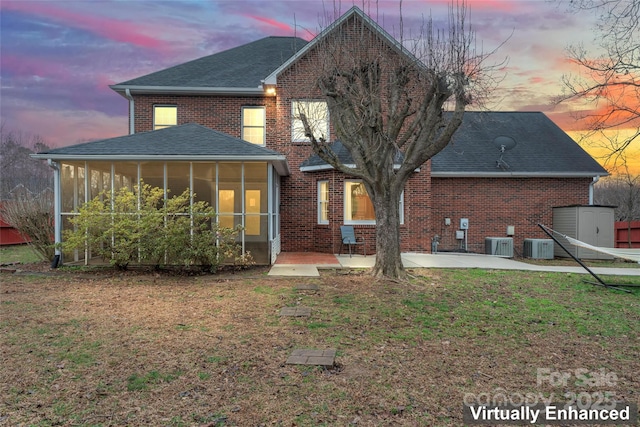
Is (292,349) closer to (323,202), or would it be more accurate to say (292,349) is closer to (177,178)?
(177,178)

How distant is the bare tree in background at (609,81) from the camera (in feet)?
23.2

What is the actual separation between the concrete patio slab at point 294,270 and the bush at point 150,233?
3.73 ft

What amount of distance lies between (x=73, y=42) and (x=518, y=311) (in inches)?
818

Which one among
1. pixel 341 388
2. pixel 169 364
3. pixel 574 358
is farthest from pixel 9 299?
pixel 574 358

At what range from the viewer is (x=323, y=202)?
14.4 meters

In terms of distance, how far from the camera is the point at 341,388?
3.63 metres

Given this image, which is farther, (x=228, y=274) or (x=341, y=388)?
(x=228, y=274)

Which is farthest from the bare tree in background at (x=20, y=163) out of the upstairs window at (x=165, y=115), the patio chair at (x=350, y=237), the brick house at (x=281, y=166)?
the patio chair at (x=350, y=237)

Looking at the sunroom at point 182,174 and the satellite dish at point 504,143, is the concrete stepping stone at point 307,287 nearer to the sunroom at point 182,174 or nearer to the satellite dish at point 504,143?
the sunroom at point 182,174

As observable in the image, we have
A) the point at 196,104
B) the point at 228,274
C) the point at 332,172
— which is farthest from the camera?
the point at 196,104

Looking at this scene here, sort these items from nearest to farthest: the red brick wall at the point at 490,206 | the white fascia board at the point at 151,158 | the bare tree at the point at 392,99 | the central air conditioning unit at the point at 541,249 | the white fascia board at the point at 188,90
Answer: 1. the bare tree at the point at 392,99
2. the white fascia board at the point at 151,158
3. the white fascia board at the point at 188,90
4. the central air conditioning unit at the point at 541,249
5. the red brick wall at the point at 490,206

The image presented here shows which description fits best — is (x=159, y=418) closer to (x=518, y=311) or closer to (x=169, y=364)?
(x=169, y=364)

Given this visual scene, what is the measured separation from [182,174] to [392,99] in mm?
5961

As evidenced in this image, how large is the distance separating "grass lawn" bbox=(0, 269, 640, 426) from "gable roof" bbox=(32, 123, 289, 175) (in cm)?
368
